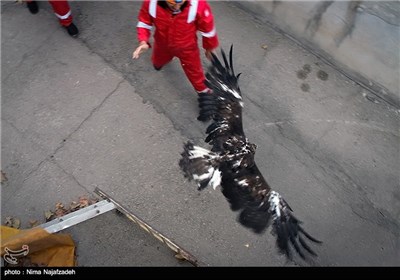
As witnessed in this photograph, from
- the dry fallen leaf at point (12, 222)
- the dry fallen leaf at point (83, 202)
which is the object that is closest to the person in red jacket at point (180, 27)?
the dry fallen leaf at point (83, 202)

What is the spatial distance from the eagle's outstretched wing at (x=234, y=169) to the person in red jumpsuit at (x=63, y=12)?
6.88 feet

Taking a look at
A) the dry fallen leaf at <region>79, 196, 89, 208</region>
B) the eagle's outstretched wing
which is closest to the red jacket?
the eagle's outstretched wing

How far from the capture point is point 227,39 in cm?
570

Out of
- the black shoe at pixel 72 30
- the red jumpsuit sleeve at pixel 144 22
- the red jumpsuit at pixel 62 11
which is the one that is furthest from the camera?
the black shoe at pixel 72 30

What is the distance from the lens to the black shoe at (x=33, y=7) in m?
5.73

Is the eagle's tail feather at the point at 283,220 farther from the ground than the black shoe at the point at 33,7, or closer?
farther from the ground

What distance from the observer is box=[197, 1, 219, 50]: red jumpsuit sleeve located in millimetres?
4070

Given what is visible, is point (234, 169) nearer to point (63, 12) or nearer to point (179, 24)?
point (179, 24)

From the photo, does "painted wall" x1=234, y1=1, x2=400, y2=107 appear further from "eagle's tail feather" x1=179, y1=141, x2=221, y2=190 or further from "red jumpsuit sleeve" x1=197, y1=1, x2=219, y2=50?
"eagle's tail feather" x1=179, y1=141, x2=221, y2=190

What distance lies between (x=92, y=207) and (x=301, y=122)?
103 inches

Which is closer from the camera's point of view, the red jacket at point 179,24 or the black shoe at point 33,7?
the red jacket at point 179,24

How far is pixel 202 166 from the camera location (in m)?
4.27

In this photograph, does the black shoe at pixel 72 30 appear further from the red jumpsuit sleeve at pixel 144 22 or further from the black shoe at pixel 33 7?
the red jumpsuit sleeve at pixel 144 22

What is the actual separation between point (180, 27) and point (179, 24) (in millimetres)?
36
